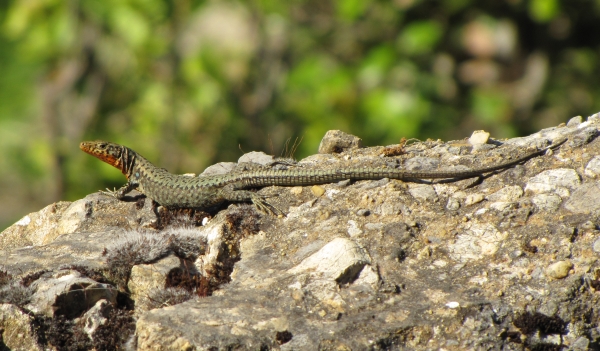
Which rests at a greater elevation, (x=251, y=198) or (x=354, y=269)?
(x=251, y=198)

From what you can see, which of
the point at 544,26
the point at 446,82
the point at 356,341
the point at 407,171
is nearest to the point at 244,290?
the point at 356,341

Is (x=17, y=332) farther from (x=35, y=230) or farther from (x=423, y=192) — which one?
(x=423, y=192)

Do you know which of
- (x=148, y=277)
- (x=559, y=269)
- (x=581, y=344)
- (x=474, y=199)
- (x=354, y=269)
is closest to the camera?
(x=581, y=344)

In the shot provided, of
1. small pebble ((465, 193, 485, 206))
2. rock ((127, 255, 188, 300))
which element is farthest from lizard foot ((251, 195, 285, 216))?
small pebble ((465, 193, 485, 206))

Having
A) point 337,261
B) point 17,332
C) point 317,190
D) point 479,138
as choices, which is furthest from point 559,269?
point 17,332

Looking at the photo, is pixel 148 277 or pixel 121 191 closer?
pixel 148 277

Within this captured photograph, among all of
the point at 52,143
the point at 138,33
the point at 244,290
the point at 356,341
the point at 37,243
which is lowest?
the point at 356,341

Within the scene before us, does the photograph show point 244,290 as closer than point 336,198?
Yes

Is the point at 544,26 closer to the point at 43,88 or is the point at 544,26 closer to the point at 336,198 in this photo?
the point at 336,198

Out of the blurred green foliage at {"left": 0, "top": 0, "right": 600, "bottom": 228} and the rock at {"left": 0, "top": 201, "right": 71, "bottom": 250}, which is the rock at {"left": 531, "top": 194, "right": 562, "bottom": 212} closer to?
the blurred green foliage at {"left": 0, "top": 0, "right": 600, "bottom": 228}
